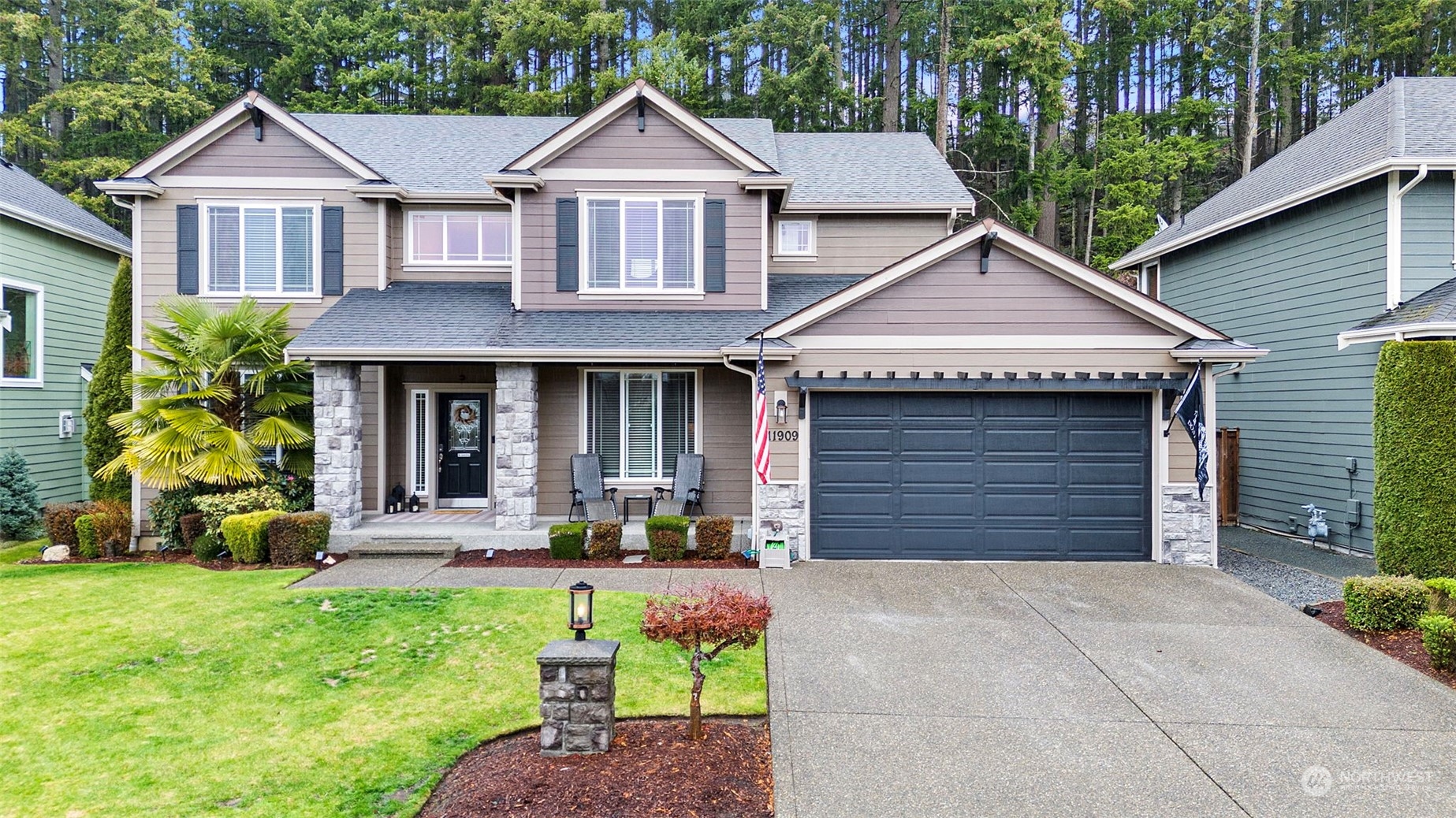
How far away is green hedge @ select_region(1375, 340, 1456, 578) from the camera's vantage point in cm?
758

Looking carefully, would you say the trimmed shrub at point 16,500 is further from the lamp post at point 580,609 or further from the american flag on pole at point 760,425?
the lamp post at point 580,609

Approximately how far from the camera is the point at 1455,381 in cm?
766

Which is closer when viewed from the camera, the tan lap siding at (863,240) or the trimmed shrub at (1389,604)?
the trimmed shrub at (1389,604)

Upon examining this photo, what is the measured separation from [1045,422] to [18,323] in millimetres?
16442

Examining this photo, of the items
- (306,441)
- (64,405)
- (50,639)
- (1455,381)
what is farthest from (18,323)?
(1455,381)

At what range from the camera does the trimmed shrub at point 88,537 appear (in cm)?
984

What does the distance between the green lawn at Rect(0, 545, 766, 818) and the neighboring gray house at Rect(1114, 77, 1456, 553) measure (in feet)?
31.7

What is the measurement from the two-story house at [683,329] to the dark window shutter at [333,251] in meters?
0.04

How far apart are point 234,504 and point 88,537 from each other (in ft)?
7.00

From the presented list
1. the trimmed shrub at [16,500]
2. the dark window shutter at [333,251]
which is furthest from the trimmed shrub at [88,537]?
the dark window shutter at [333,251]

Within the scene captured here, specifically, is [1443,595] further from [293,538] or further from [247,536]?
[247,536]

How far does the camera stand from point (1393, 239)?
952cm

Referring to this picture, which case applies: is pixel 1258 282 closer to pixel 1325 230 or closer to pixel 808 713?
pixel 1325 230

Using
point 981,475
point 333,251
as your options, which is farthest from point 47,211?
point 981,475
